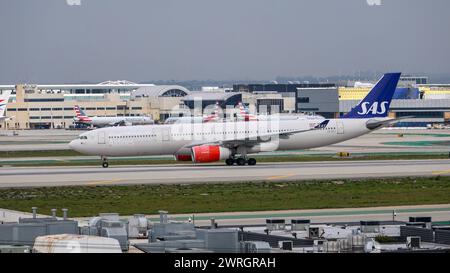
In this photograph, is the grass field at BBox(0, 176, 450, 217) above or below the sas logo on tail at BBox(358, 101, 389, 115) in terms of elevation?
below

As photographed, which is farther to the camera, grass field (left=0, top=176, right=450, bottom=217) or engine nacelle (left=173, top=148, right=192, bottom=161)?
engine nacelle (left=173, top=148, right=192, bottom=161)

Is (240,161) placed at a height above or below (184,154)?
below

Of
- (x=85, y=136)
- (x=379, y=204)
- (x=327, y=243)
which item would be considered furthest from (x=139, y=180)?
(x=327, y=243)

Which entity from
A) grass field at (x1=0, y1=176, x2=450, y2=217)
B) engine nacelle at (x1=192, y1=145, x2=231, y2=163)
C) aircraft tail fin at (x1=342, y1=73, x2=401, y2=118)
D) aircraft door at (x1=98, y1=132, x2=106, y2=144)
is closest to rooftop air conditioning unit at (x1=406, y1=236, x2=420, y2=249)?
grass field at (x1=0, y1=176, x2=450, y2=217)

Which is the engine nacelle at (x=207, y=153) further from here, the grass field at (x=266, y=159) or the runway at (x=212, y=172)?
the grass field at (x=266, y=159)

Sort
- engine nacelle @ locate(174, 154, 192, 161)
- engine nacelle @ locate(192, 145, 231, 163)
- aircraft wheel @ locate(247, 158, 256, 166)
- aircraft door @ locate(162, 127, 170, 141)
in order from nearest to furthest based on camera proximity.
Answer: engine nacelle @ locate(192, 145, 231, 163)
aircraft door @ locate(162, 127, 170, 141)
aircraft wheel @ locate(247, 158, 256, 166)
engine nacelle @ locate(174, 154, 192, 161)

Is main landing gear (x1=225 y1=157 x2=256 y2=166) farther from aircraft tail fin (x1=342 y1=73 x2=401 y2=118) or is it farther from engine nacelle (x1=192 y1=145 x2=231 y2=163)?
aircraft tail fin (x1=342 y1=73 x2=401 y2=118)

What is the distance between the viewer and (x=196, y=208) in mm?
63906

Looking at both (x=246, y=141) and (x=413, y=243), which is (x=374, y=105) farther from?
(x=413, y=243)

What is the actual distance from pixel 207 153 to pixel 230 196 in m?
26.7

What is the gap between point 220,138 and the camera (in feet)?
328

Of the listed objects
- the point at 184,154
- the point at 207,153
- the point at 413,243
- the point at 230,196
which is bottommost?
the point at 230,196

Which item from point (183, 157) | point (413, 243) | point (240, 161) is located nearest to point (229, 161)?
point (240, 161)

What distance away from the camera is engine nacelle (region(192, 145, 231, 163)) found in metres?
96.4
